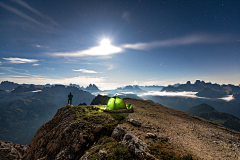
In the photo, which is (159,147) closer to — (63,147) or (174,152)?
(174,152)

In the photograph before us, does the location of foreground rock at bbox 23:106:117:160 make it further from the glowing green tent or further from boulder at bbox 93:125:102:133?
the glowing green tent

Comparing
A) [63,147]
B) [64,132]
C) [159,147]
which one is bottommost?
[63,147]

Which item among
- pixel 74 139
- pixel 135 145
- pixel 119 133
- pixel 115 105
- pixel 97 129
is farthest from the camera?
pixel 115 105

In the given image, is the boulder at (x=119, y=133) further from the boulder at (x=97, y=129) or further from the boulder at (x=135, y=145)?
the boulder at (x=97, y=129)

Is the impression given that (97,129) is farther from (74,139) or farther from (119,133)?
(119,133)

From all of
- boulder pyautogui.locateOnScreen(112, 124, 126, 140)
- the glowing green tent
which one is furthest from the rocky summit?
the glowing green tent

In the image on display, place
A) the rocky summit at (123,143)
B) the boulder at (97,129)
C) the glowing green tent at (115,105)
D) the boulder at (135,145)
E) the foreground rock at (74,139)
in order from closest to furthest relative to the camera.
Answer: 1. the boulder at (135,145)
2. the rocky summit at (123,143)
3. the foreground rock at (74,139)
4. the boulder at (97,129)
5. the glowing green tent at (115,105)

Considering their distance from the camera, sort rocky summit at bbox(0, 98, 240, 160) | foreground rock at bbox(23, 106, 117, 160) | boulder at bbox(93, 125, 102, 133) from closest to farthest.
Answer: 1. rocky summit at bbox(0, 98, 240, 160)
2. foreground rock at bbox(23, 106, 117, 160)
3. boulder at bbox(93, 125, 102, 133)

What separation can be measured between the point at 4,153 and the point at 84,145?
40541mm

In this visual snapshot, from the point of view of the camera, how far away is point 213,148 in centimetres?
1452

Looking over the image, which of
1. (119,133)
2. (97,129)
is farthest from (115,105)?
(119,133)

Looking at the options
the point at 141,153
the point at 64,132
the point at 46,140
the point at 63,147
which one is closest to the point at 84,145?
the point at 63,147

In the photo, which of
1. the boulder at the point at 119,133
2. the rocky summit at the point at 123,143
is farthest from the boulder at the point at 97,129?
the boulder at the point at 119,133

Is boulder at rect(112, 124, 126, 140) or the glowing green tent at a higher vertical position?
the glowing green tent
